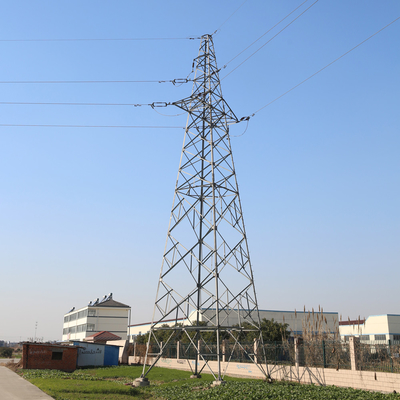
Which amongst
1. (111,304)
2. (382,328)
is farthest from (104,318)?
(382,328)

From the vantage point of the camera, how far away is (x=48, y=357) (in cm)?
3312

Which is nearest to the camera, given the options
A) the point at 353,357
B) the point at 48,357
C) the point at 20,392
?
the point at 20,392

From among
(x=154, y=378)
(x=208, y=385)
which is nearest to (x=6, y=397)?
(x=208, y=385)

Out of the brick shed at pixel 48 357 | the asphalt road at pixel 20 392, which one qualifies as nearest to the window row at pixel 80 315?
the brick shed at pixel 48 357

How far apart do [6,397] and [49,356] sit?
61.9 ft

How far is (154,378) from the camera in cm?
2420

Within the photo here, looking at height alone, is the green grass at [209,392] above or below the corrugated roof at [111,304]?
below

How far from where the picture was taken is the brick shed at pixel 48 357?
32.7 meters

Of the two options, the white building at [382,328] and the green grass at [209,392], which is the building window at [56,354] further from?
the white building at [382,328]

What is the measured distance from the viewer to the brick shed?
107ft

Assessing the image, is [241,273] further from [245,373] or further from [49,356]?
[49,356]

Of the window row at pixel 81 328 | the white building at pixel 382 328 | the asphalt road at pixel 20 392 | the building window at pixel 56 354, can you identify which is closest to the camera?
the asphalt road at pixel 20 392

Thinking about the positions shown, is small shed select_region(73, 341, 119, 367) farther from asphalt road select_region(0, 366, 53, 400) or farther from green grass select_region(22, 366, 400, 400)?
green grass select_region(22, 366, 400, 400)

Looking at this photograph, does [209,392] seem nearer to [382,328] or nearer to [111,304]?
[382,328]
